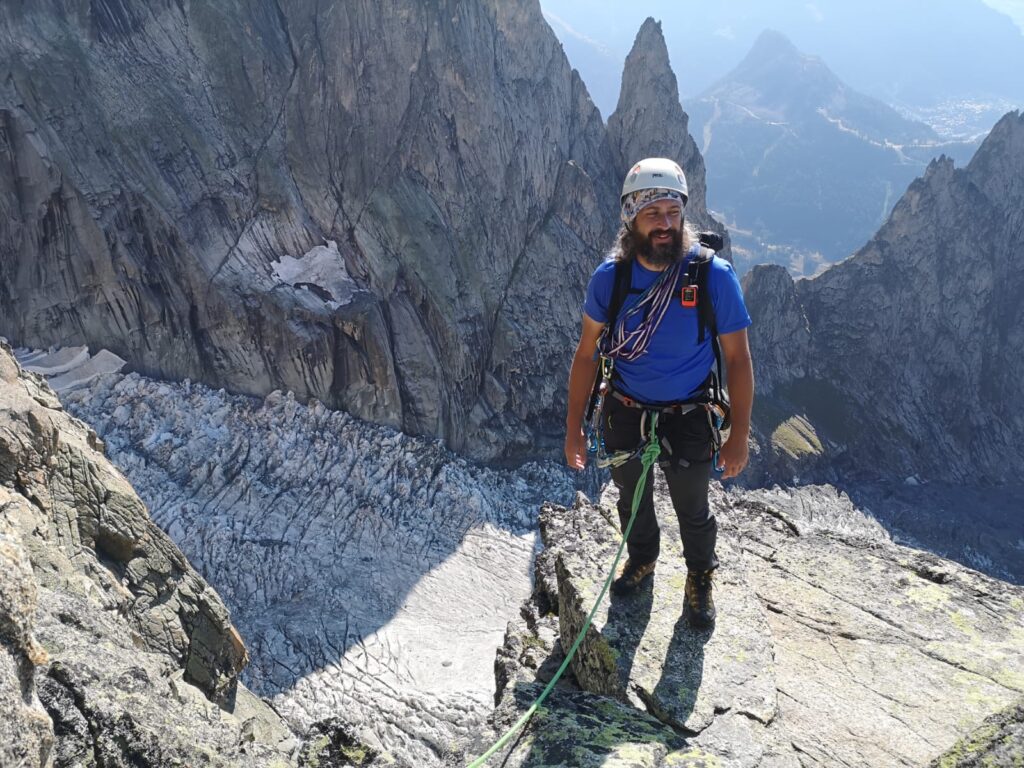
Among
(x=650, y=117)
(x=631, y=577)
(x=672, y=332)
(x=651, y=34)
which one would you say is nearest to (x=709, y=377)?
(x=672, y=332)

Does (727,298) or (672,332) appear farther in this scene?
(672,332)

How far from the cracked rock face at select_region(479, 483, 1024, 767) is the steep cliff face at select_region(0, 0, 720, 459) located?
52.6m

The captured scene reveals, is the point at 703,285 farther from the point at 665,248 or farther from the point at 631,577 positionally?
the point at 631,577

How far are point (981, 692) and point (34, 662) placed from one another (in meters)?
9.78

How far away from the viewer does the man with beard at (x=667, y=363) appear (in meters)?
7.01

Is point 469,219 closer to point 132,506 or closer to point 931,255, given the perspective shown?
point 132,506

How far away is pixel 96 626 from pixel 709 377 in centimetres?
848

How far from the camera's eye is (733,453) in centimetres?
764

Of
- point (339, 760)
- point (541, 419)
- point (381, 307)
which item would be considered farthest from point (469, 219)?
point (339, 760)

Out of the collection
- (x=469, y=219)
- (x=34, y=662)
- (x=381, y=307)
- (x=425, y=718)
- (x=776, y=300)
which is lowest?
(x=425, y=718)

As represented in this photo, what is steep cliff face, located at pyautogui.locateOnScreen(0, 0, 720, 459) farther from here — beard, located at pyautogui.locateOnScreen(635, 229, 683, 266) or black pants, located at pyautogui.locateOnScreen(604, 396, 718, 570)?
beard, located at pyautogui.locateOnScreen(635, 229, 683, 266)

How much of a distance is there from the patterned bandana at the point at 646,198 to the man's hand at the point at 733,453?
9.18 feet

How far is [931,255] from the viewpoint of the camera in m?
99.5

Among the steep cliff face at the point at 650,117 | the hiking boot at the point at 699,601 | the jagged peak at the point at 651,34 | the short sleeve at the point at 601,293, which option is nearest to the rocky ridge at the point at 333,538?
the hiking boot at the point at 699,601
